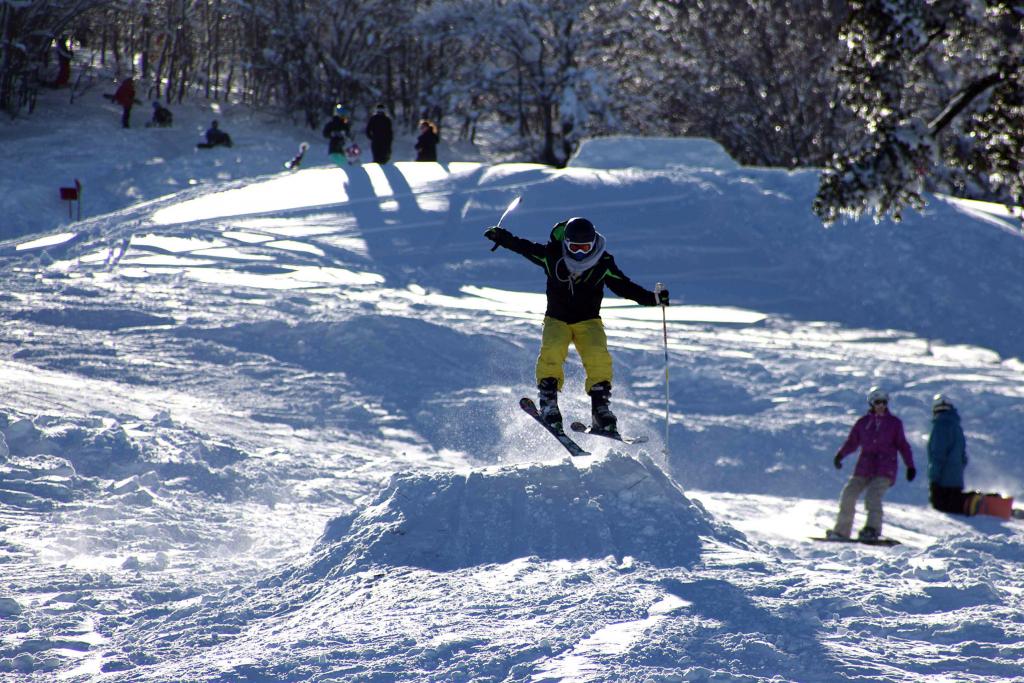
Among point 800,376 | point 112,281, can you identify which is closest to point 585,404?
point 800,376

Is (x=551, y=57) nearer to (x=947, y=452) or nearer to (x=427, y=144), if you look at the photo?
(x=427, y=144)

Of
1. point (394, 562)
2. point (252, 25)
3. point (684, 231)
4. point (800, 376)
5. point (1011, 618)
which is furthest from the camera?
point (252, 25)

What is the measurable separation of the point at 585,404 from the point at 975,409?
433cm

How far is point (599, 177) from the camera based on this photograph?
1978cm

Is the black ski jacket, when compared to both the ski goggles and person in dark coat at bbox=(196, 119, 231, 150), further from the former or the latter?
person in dark coat at bbox=(196, 119, 231, 150)

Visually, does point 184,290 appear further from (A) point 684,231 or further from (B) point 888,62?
(B) point 888,62

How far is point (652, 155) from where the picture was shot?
2131 cm

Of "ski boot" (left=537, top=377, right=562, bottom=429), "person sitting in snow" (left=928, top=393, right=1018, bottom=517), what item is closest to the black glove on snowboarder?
"ski boot" (left=537, top=377, right=562, bottom=429)

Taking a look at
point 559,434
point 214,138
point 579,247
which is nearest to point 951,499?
point 559,434

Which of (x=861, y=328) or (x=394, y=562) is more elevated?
(x=861, y=328)

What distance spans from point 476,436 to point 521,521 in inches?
163

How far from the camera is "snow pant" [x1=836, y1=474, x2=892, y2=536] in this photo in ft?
29.9

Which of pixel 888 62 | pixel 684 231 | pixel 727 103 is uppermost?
pixel 727 103

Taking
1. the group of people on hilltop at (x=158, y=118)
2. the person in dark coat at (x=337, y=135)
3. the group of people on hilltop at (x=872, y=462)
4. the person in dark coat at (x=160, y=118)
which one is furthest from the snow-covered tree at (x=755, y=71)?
the group of people on hilltop at (x=872, y=462)
